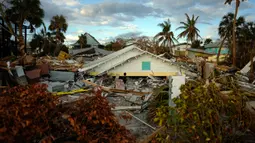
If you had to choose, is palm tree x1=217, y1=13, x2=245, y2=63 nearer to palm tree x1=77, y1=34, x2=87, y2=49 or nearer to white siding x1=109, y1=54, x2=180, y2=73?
white siding x1=109, y1=54, x2=180, y2=73

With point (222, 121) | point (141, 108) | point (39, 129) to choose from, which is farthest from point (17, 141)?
point (141, 108)

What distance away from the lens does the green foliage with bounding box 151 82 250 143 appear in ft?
12.1

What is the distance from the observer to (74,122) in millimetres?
3184

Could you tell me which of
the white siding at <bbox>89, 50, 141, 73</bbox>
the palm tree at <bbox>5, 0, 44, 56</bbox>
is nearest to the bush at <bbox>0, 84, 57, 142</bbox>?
the white siding at <bbox>89, 50, 141, 73</bbox>

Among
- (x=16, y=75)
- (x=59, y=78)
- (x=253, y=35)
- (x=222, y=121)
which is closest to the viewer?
(x=222, y=121)

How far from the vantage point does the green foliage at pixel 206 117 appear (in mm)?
3693

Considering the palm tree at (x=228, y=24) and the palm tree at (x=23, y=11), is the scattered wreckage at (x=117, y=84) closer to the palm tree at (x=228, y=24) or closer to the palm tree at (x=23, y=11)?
the palm tree at (x=23, y=11)

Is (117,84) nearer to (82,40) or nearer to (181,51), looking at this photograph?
(82,40)

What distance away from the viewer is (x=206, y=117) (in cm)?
367

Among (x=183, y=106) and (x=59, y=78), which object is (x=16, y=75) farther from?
(x=183, y=106)

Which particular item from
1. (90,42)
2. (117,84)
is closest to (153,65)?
(117,84)

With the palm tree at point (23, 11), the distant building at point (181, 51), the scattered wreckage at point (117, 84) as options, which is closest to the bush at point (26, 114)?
the scattered wreckage at point (117, 84)

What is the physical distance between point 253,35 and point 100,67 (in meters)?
34.0

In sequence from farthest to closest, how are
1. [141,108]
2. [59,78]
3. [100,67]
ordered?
[100,67], [59,78], [141,108]
